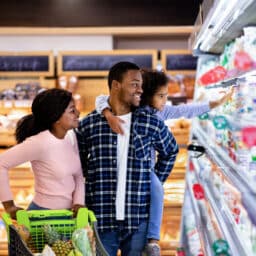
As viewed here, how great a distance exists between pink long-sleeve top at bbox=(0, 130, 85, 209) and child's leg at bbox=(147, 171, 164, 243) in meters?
0.34

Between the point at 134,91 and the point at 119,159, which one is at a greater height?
the point at 134,91

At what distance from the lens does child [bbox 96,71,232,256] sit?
8.36 ft

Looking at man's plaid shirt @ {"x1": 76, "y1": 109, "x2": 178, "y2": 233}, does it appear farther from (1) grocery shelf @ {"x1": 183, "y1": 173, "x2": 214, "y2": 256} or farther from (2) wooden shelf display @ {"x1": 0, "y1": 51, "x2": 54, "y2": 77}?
(2) wooden shelf display @ {"x1": 0, "y1": 51, "x2": 54, "y2": 77}

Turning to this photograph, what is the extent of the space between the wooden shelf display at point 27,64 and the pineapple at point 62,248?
3.09 meters

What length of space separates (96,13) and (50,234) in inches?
154

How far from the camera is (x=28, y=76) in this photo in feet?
16.5

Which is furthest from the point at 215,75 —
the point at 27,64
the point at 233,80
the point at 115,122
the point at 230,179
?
the point at 27,64

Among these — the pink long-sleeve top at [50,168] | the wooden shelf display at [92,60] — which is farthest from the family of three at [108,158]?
the wooden shelf display at [92,60]

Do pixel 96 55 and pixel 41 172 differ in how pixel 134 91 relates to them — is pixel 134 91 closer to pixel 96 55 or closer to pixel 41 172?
pixel 41 172

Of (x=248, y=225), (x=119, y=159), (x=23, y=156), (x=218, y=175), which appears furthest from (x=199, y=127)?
(x=248, y=225)

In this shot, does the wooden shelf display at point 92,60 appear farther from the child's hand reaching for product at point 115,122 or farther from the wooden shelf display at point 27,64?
the child's hand reaching for product at point 115,122

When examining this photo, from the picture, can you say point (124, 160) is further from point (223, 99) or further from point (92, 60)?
point (92, 60)

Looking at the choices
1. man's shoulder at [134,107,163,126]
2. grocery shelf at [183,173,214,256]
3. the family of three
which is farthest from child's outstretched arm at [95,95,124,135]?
grocery shelf at [183,173,214,256]

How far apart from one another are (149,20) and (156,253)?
356 centimetres
